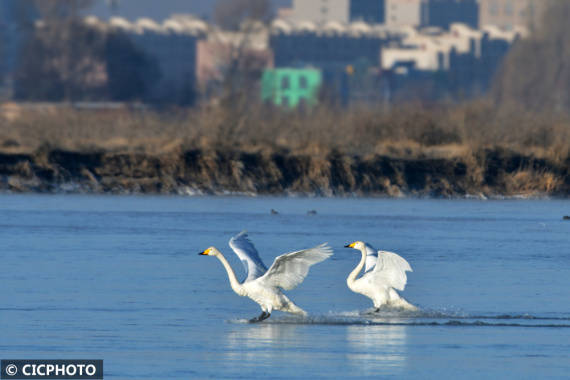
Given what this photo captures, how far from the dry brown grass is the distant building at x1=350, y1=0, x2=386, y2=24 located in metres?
149

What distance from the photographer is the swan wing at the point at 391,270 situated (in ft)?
46.8

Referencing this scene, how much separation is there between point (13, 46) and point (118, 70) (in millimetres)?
64032

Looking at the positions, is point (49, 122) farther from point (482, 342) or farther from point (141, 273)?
point (482, 342)

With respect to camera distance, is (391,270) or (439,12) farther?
(439,12)

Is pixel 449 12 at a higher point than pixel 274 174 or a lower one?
lower

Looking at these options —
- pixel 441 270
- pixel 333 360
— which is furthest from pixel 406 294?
pixel 333 360

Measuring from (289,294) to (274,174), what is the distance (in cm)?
1795

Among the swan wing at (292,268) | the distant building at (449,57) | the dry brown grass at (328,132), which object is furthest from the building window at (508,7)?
the swan wing at (292,268)

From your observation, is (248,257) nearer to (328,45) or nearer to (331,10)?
(328,45)

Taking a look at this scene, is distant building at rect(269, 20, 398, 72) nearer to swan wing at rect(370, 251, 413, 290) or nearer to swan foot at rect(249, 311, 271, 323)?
swan wing at rect(370, 251, 413, 290)

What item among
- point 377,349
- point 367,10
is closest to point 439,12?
point 367,10

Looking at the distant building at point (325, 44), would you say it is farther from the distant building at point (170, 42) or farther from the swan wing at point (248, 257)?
the swan wing at point (248, 257)

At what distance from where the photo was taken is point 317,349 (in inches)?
482

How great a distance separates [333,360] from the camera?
11625 millimetres
